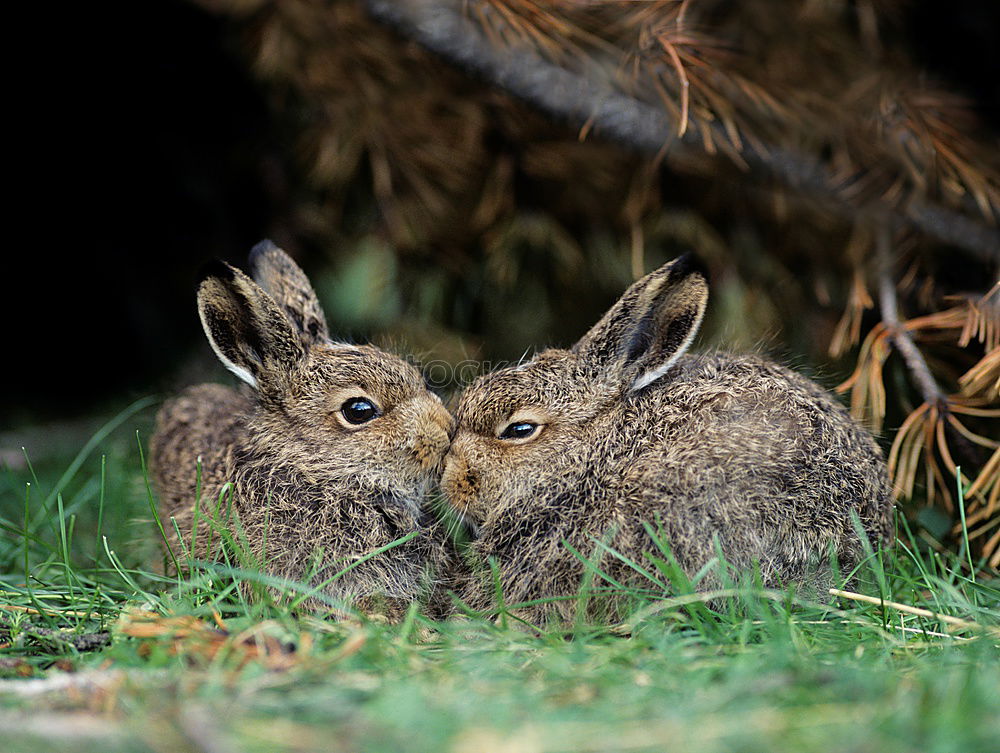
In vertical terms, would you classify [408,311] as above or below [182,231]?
below

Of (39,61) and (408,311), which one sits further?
(39,61)

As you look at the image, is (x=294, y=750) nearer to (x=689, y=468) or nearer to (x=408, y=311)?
(x=689, y=468)

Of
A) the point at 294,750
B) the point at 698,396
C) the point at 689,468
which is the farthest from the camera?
the point at 698,396

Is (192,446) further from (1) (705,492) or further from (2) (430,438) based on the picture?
(1) (705,492)

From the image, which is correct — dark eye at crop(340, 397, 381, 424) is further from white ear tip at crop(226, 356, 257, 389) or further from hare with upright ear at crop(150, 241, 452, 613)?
white ear tip at crop(226, 356, 257, 389)

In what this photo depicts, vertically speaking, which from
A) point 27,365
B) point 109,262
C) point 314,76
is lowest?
point 27,365

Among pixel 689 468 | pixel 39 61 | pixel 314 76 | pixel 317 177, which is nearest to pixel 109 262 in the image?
pixel 39 61

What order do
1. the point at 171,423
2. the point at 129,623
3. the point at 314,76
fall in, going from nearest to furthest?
the point at 129,623
the point at 171,423
the point at 314,76

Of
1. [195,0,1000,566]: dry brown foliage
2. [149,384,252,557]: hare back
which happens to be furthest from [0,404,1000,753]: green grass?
[195,0,1000,566]: dry brown foliage
